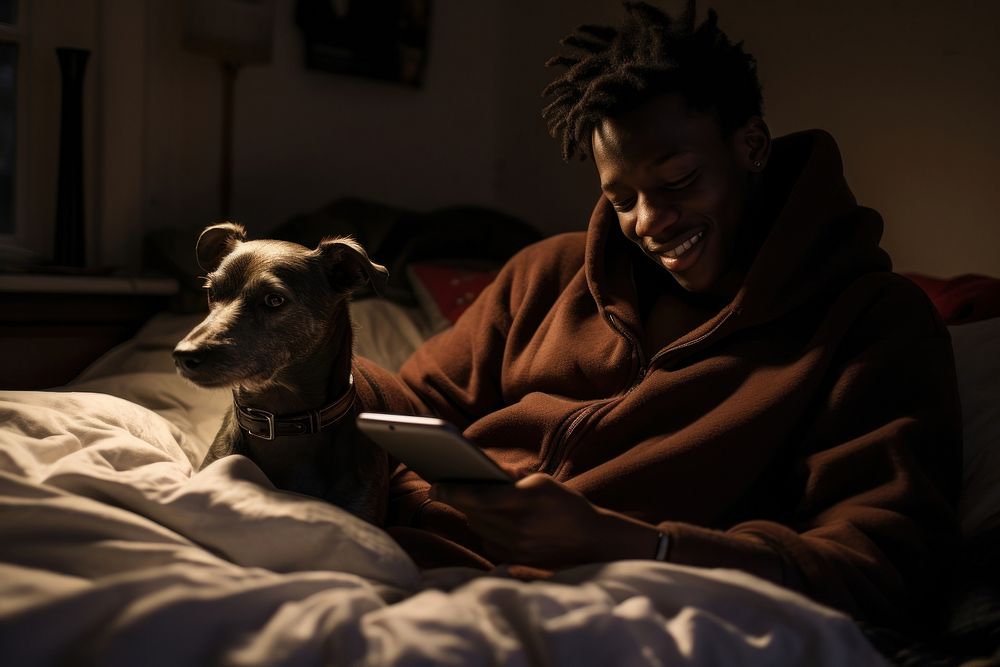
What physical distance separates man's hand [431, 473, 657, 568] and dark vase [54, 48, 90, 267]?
6.33 ft

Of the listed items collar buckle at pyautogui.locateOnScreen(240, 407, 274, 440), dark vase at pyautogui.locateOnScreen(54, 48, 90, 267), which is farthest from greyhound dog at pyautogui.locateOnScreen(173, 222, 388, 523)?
dark vase at pyautogui.locateOnScreen(54, 48, 90, 267)

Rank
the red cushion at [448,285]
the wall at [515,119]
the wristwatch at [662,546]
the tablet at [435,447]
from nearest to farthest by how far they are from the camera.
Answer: the tablet at [435,447] < the wristwatch at [662,546] < the wall at [515,119] < the red cushion at [448,285]

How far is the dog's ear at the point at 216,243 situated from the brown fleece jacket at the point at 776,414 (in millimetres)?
315

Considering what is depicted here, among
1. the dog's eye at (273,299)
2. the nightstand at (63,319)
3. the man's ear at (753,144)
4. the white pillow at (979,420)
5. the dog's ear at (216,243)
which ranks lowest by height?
the nightstand at (63,319)

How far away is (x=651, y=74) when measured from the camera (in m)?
1.37

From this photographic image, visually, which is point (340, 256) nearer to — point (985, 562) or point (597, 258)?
point (597, 258)

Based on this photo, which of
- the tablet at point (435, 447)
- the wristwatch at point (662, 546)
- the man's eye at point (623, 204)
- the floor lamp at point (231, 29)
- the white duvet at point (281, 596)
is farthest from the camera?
the floor lamp at point (231, 29)

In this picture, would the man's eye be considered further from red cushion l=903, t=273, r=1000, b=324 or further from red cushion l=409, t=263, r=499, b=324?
red cushion l=409, t=263, r=499, b=324

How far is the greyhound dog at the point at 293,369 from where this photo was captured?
1.33m

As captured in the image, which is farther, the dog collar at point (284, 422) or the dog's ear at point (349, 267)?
the dog's ear at point (349, 267)

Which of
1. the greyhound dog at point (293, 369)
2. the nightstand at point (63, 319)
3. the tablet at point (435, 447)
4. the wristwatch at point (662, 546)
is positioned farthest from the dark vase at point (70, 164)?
the wristwatch at point (662, 546)

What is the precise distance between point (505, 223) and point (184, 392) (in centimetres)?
136

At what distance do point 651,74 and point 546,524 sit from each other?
73cm

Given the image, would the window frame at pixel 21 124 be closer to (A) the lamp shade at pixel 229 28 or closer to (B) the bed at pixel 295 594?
(A) the lamp shade at pixel 229 28
